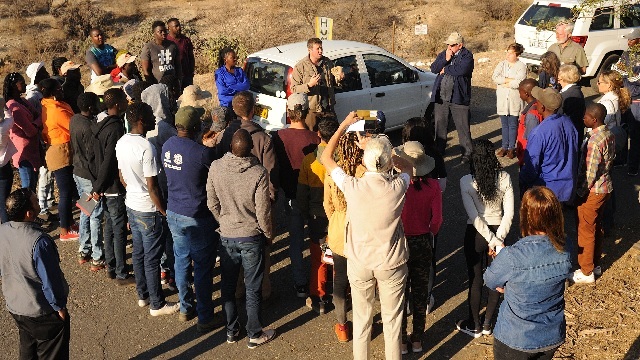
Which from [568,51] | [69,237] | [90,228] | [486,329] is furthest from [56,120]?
[568,51]

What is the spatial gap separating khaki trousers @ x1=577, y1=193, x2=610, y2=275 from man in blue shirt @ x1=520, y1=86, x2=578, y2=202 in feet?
1.23

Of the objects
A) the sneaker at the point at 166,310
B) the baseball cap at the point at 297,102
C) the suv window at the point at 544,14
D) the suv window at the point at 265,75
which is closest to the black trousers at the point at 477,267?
the baseball cap at the point at 297,102

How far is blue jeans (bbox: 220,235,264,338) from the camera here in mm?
5766

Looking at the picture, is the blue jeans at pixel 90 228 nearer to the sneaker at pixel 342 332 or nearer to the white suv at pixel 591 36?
the sneaker at pixel 342 332

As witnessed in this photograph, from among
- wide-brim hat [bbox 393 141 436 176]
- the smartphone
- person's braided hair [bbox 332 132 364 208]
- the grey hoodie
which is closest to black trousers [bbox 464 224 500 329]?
wide-brim hat [bbox 393 141 436 176]

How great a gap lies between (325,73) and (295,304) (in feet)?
11.9

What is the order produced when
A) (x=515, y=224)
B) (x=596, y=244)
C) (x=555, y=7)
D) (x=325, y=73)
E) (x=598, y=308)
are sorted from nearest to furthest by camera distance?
1. (x=598, y=308)
2. (x=596, y=244)
3. (x=515, y=224)
4. (x=325, y=73)
5. (x=555, y=7)

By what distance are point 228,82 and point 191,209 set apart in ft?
13.6

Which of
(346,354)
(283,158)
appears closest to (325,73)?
(283,158)

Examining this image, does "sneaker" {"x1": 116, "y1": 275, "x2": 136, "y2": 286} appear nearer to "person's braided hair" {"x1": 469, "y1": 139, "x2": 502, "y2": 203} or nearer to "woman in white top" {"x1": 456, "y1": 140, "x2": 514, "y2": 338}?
"woman in white top" {"x1": 456, "y1": 140, "x2": 514, "y2": 338}

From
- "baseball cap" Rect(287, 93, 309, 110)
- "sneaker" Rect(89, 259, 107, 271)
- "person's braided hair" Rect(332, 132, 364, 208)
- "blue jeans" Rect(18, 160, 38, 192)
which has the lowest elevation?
"sneaker" Rect(89, 259, 107, 271)

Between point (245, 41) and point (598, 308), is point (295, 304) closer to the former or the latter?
point (598, 308)

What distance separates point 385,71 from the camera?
10969 mm

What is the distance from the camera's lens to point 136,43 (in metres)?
18.8
